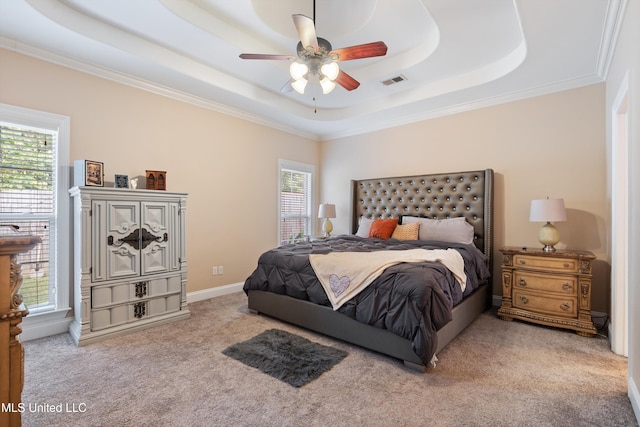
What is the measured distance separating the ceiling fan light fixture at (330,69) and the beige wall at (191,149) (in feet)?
7.21

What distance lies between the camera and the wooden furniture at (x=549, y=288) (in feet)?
9.36

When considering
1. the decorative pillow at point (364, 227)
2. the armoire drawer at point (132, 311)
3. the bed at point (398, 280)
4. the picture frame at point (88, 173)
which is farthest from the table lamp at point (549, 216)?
the picture frame at point (88, 173)

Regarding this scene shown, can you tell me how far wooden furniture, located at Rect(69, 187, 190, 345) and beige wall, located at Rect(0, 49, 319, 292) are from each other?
57cm

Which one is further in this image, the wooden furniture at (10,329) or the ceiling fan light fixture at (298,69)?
the ceiling fan light fixture at (298,69)

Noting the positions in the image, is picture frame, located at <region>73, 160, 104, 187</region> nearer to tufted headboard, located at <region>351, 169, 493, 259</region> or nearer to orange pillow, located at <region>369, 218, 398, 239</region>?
orange pillow, located at <region>369, 218, 398, 239</region>

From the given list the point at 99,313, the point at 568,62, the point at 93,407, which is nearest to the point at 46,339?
the point at 99,313

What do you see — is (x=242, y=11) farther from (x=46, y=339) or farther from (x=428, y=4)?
(x=46, y=339)

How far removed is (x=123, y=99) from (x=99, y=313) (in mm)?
2226

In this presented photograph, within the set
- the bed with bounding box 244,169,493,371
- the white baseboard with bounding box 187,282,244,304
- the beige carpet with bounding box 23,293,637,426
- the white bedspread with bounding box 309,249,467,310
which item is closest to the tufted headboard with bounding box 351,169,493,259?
the bed with bounding box 244,169,493,371

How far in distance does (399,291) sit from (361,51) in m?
1.82

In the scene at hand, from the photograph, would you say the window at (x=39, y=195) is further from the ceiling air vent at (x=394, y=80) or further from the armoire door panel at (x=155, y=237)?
the ceiling air vent at (x=394, y=80)

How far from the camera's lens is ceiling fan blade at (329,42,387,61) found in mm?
2232

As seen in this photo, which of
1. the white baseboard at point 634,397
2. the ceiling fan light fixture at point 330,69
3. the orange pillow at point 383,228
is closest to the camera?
the white baseboard at point 634,397

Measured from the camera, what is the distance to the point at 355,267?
2.56 meters
